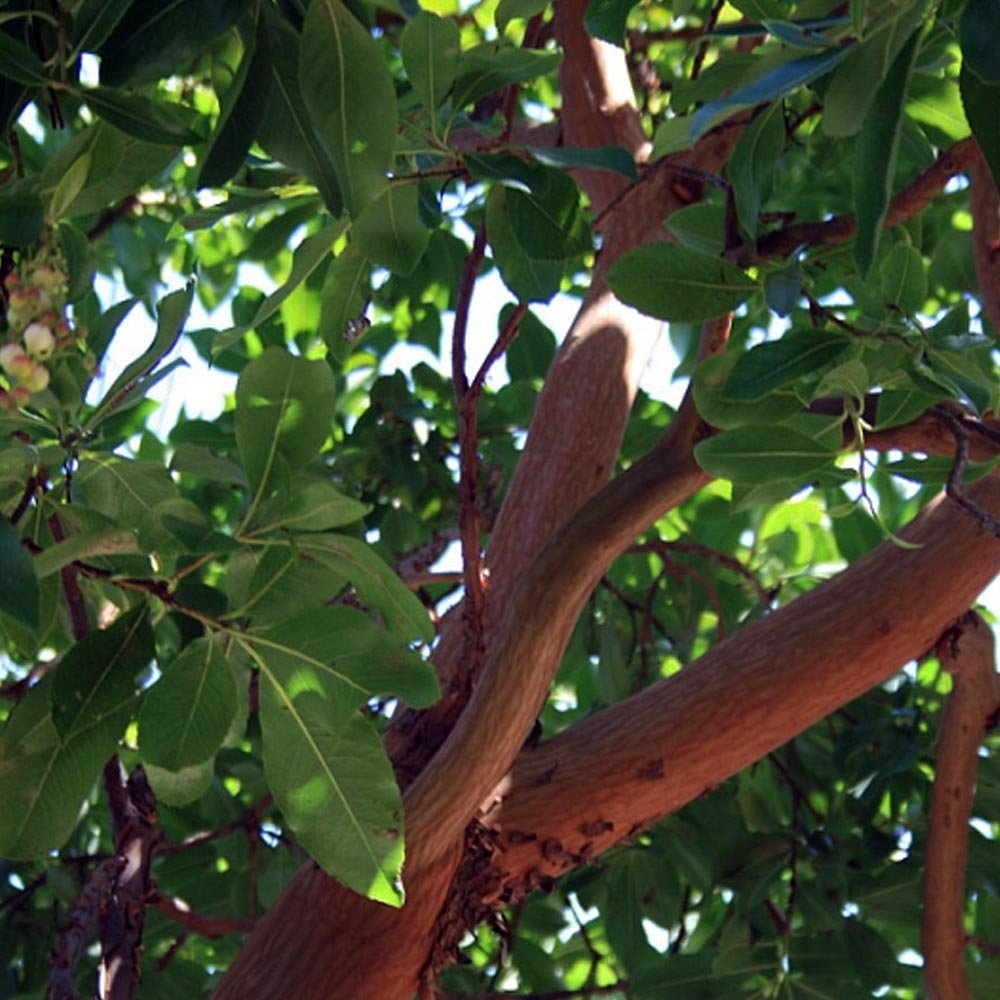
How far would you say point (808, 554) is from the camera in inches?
96.4

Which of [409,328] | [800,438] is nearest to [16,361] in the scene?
[800,438]

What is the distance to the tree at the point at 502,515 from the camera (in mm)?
1059

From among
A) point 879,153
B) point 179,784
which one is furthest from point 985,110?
point 179,784

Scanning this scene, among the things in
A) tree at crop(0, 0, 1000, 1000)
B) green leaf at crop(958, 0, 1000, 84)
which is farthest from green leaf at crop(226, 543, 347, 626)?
green leaf at crop(958, 0, 1000, 84)

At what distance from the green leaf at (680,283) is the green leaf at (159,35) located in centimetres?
38

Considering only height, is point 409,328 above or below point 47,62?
above

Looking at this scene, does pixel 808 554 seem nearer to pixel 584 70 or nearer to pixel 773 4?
pixel 584 70

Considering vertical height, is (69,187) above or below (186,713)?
above

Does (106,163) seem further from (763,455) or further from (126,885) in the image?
(126,885)

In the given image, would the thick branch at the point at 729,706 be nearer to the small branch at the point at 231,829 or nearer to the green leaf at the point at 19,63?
the small branch at the point at 231,829

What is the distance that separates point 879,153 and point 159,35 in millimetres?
428

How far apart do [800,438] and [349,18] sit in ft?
1.53

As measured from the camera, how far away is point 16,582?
917 mm

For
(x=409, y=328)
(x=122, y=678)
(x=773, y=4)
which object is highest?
(x=409, y=328)
